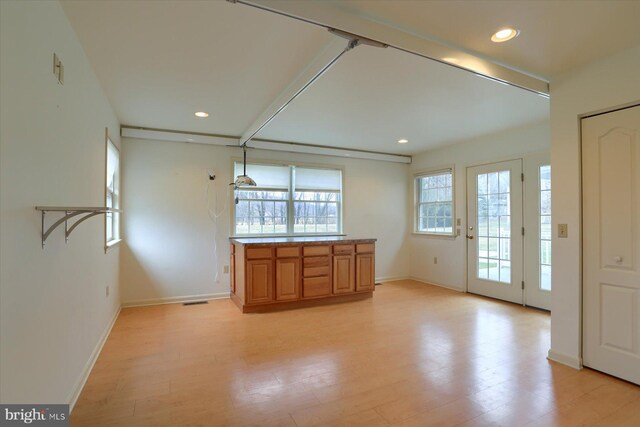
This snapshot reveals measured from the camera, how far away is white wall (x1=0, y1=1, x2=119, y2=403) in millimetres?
1273

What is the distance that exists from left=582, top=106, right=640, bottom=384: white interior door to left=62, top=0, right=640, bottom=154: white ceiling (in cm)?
66

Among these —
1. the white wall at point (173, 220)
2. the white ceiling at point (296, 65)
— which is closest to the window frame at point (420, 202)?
the white ceiling at point (296, 65)

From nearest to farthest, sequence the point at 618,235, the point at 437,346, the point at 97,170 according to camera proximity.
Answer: the point at 618,235 → the point at 97,170 → the point at 437,346

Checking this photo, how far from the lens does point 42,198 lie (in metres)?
1.61

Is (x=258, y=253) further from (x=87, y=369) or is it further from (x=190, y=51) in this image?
(x=190, y=51)

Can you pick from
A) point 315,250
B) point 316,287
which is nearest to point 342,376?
point 316,287

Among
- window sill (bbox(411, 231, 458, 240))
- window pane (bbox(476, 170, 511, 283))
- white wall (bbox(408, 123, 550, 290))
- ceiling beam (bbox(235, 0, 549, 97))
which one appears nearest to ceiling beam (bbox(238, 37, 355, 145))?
ceiling beam (bbox(235, 0, 549, 97))

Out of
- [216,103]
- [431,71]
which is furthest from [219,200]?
[431,71]

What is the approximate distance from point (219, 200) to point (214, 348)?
2.38 metres

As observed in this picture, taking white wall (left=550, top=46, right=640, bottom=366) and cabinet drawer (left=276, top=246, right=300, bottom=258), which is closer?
white wall (left=550, top=46, right=640, bottom=366)

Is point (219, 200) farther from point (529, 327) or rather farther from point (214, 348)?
point (529, 327)

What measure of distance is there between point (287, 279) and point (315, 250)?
547 mm

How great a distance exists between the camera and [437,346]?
3064 mm

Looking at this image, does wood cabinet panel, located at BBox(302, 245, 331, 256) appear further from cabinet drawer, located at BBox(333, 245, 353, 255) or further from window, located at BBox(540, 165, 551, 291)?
window, located at BBox(540, 165, 551, 291)
